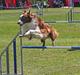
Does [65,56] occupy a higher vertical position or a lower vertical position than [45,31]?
lower

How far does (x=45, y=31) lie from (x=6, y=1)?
141ft

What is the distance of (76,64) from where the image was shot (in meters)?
11.2

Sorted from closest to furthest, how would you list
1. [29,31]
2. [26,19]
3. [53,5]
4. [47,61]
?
1. [29,31]
2. [26,19]
3. [47,61]
4. [53,5]

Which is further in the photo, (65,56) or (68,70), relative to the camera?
(65,56)

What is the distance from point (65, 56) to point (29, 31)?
326 cm

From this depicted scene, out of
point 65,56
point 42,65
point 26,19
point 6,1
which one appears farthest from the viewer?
point 6,1

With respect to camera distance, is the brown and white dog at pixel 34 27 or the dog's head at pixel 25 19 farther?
the dog's head at pixel 25 19

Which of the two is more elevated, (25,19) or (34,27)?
(25,19)

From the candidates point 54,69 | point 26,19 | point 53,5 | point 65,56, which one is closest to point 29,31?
point 26,19

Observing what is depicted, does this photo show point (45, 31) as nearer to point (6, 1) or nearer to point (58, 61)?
point (58, 61)

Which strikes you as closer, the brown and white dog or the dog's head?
the brown and white dog

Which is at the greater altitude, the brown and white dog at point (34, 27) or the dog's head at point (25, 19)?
the dog's head at point (25, 19)

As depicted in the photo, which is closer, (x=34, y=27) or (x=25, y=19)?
(x=34, y=27)

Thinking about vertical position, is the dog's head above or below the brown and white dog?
above
